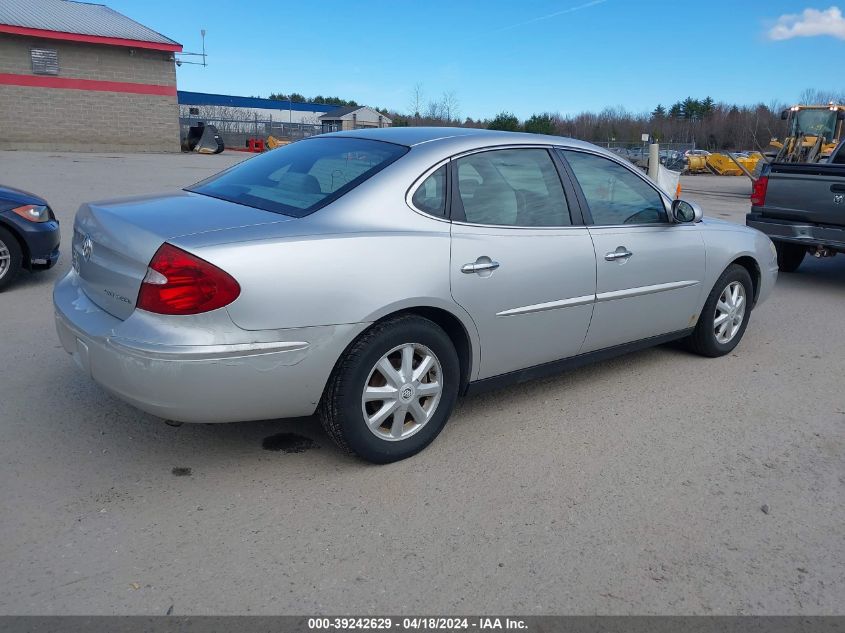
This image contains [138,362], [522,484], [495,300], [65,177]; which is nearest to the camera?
[138,362]

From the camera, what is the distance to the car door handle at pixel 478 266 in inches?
140

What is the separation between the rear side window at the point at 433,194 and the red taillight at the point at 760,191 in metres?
6.07

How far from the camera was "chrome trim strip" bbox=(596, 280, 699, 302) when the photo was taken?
4266mm

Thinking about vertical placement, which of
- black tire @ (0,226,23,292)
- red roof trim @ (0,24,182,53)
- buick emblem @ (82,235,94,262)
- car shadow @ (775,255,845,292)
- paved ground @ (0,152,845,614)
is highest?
red roof trim @ (0,24,182,53)

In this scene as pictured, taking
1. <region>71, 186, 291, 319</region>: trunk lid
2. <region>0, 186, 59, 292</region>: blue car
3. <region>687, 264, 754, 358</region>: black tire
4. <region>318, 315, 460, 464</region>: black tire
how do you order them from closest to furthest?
<region>71, 186, 291, 319</region>: trunk lid
<region>318, 315, 460, 464</region>: black tire
<region>687, 264, 754, 358</region>: black tire
<region>0, 186, 59, 292</region>: blue car

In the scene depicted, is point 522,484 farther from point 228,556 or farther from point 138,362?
point 138,362

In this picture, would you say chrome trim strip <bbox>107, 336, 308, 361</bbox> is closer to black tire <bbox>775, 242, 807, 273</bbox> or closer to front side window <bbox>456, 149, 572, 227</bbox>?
front side window <bbox>456, 149, 572, 227</bbox>

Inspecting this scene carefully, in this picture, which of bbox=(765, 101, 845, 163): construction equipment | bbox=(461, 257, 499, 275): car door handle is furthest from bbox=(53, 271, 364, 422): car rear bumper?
bbox=(765, 101, 845, 163): construction equipment

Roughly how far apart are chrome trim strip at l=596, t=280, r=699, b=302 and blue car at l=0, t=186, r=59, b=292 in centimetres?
515

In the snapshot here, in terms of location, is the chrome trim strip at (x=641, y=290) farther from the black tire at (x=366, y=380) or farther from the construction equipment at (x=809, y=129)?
the construction equipment at (x=809, y=129)

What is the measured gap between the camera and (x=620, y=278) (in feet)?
14.2

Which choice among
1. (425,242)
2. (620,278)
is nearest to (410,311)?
(425,242)

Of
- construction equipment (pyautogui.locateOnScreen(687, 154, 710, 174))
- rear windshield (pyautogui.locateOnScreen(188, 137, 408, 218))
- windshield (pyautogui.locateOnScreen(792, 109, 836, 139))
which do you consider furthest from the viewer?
construction equipment (pyautogui.locateOnScreen(687, 154, 710, 174))
